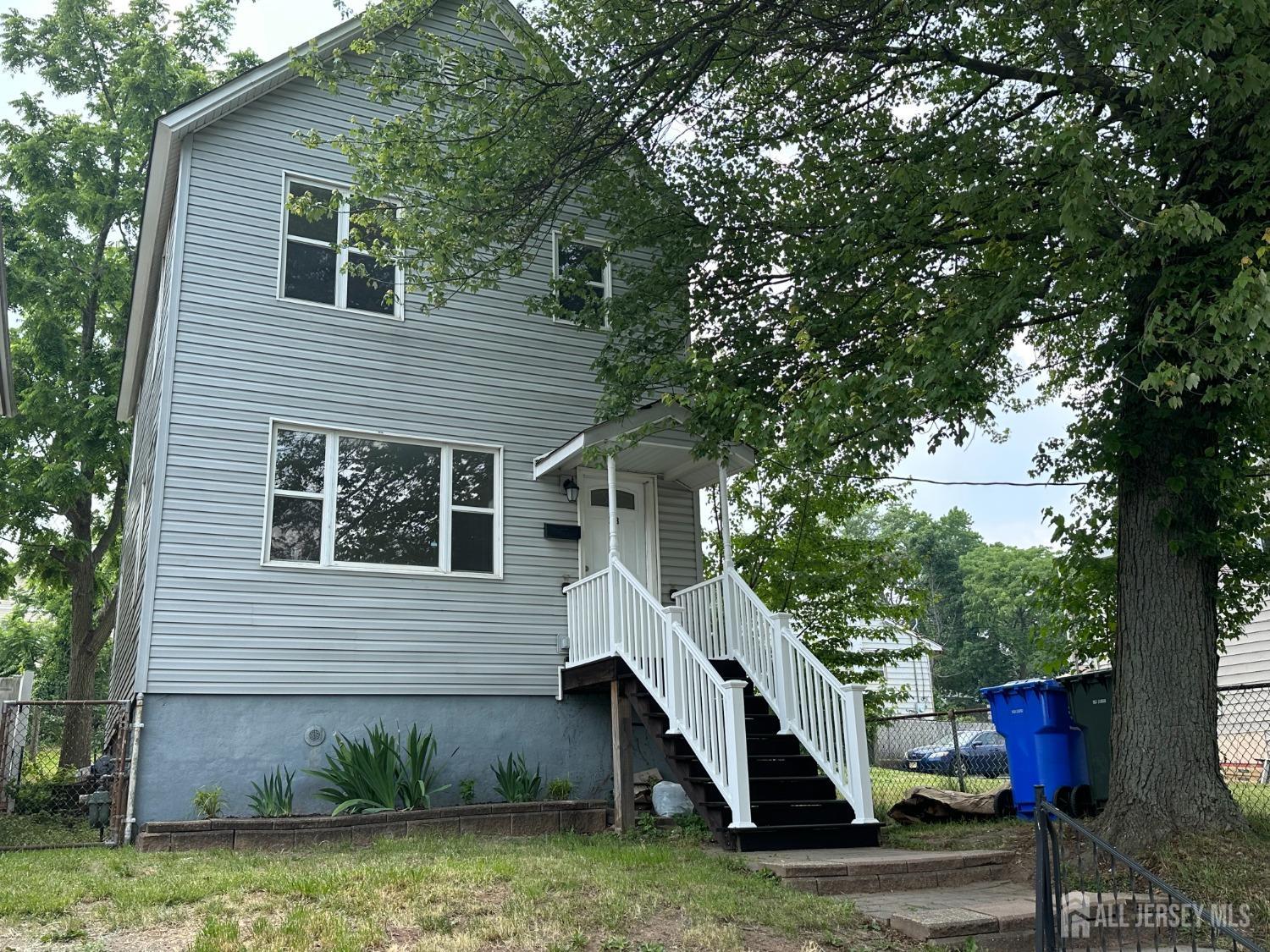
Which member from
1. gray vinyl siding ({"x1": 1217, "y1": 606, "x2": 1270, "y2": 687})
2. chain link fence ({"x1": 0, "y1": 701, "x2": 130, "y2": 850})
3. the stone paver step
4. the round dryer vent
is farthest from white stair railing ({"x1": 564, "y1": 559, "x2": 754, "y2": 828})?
gray vinyl siding ({"x1": 1217, "y1": 606, "x2": 1270, "y2": 687})

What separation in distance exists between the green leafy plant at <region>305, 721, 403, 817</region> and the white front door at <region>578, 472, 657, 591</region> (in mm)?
3113

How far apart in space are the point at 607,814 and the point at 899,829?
2818 mm

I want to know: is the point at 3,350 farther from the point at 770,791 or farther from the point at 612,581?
the point at 770,791

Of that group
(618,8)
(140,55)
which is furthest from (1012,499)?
(618,8)

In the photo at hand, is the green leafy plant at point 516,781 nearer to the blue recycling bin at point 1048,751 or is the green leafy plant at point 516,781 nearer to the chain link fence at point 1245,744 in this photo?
the blue recycling bin at point 1048,751

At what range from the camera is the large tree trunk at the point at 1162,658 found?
7508 millimetres

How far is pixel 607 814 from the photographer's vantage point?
10188mm

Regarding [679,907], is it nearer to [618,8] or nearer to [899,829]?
[899,829]

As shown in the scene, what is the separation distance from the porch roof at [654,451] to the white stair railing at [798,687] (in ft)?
4.98

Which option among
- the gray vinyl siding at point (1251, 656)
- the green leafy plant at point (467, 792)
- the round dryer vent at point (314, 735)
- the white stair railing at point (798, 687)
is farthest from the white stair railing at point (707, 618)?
the gray vinyl siding at point (1251, 656)

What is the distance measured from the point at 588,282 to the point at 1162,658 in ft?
24.1

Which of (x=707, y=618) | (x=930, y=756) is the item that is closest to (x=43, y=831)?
(x=707, y=618)

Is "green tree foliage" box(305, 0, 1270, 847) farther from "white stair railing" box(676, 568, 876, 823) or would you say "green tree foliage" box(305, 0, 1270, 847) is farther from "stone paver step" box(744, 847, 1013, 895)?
"white stair railing" box(676, 568, 876, 823)

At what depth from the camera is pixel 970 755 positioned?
20.7 metres
